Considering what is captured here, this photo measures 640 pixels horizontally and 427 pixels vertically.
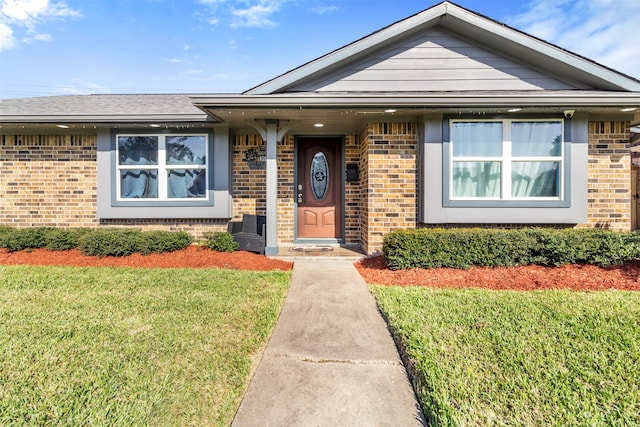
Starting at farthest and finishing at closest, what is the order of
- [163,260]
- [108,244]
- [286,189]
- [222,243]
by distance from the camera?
[286,189], [222,243], [108,244], [163,260]

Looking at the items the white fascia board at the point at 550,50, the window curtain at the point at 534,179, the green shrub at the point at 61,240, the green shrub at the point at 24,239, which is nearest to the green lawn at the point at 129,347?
the green shrub at the point at 61,240

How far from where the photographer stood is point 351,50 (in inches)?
215

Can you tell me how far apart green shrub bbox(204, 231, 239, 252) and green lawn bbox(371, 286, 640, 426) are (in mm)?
3427

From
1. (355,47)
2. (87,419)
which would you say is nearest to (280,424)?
(87,419)

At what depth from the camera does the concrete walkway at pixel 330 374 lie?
1852 millimetres

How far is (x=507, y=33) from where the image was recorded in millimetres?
5359

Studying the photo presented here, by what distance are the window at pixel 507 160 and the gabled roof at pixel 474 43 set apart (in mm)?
878

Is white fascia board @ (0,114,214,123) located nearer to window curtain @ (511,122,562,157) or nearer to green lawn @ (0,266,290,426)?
green lawn @ (0,266,290,426)

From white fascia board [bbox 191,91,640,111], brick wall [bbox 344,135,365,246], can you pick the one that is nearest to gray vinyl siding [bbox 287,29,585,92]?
white fascia board [bbox 191,91,640,111]

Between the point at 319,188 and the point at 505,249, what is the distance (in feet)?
13.5

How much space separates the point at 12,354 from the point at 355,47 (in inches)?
232

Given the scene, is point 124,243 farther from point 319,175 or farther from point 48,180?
point 319,175

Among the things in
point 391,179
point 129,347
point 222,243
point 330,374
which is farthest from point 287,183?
point 330,374

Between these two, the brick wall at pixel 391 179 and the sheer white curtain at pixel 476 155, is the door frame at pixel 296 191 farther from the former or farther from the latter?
the sheer white curtain at pixel 476 155
